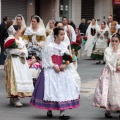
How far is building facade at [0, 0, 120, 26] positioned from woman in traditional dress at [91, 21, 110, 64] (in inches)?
389

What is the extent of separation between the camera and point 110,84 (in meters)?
8.56

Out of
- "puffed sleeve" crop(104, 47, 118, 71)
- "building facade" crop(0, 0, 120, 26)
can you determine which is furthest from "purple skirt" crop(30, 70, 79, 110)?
"building facade" crop(0, 0, 120, 26)

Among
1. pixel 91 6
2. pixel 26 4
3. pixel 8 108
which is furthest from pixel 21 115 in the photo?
pixel 91 6

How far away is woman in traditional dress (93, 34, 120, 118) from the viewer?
333 inches

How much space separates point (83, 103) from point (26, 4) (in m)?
20.5

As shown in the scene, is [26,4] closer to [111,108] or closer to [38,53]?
[38,53]

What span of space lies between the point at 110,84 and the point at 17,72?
2.00 m

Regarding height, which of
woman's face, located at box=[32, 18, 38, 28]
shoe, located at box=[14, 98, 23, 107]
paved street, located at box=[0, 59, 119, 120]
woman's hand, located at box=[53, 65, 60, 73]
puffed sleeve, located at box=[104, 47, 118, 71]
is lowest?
paved street, located at box=[0, 59, 119, 120]

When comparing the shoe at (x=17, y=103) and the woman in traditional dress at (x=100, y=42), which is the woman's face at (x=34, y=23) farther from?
the woman in traditional dress at (x=100, y=42)

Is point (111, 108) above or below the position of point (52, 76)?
below

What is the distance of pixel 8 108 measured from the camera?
31.3 feet

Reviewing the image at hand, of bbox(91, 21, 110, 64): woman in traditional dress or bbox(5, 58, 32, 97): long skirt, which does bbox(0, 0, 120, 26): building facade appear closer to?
bbox(91, 21, 110, 64): woman in traditional dress

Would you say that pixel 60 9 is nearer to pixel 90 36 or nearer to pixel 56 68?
pixel 90 36

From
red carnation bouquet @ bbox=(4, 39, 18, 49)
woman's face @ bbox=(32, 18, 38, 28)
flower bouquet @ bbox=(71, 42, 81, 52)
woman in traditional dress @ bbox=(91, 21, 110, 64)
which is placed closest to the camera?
red carnation bouquet @ bbox=(4, 39, 18, 49)
